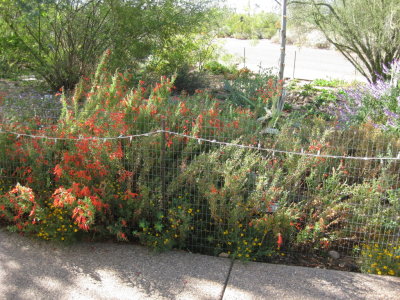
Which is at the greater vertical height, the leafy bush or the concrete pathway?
the leafy bush

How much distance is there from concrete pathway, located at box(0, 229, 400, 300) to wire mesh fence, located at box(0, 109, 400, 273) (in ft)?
0.54

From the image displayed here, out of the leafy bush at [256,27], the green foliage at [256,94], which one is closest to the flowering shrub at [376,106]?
the green foliage at [256,94]

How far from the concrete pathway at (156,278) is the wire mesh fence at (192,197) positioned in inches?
6.4

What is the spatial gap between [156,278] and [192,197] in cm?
101

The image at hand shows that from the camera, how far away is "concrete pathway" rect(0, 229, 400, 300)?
3.26 m

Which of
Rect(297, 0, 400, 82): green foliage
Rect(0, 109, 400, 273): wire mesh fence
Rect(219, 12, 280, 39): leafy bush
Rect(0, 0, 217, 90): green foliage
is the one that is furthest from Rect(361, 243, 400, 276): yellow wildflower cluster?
Rect(219, 12, 280, 39): leafy bush

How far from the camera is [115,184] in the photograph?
414 centimetres

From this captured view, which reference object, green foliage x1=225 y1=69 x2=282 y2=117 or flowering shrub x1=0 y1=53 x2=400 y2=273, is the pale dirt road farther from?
flowering shrub x1=0 y1=53 x2=400 y2=273

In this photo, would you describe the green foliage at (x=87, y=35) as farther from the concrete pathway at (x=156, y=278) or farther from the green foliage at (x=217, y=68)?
the concrete pathway at (x=156, y=278)

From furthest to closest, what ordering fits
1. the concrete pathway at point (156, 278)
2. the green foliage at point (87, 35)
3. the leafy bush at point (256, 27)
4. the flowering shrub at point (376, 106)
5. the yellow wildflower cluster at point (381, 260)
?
the leafy bush at point (256, 27)
the green foliage at point (87, 35)
the flowering shrub at point (376, 106)
the yellow wildflower cluster at point (381, 260)
the concrete pathway at point (156, 278)

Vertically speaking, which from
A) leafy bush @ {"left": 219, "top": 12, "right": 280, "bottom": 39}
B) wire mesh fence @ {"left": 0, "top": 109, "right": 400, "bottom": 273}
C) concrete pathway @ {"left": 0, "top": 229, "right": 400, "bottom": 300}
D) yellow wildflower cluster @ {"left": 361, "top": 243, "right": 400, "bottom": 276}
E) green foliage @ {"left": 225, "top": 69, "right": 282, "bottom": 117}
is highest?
leafy bush @ {"left": 219, "top": 12, "right": 280, "bottom": 39}

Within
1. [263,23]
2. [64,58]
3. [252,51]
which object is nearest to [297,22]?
[64,58]

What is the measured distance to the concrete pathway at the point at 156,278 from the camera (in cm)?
326

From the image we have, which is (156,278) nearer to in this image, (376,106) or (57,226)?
(57,226)
